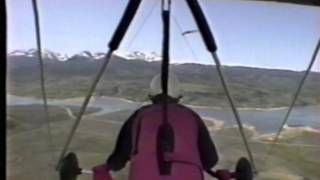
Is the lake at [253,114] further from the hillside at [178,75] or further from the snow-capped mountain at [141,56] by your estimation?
the snow-capped mountain at [141,56]

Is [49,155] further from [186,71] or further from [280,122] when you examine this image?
[280,122]

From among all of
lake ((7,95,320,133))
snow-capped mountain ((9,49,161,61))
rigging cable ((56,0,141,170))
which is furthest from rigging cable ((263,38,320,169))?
rigging cable ((56,0,141,170))

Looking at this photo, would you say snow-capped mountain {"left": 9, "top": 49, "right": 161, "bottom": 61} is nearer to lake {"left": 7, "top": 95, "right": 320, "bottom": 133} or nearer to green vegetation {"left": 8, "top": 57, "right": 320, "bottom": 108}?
green vegetation {"left": 8, "top": 57, "right": 320, "bottom": 108}

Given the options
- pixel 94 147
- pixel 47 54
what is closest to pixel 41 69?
pixel 47 54

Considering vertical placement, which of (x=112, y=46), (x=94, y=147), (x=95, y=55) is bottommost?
(x=94, y=147)

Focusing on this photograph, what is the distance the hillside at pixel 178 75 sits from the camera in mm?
1758

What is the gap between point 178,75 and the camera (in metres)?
1.78

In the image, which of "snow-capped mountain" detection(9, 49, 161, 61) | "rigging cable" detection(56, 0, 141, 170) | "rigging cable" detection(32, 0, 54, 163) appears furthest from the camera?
"snow-capped mountain" detection(9, 49, 161, 61)

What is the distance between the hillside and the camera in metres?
1.76

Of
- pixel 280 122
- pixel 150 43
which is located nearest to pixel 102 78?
pixel 150 43

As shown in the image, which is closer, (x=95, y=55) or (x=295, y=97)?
(x=95, y=55)

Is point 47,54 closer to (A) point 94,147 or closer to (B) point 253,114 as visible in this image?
(A) point 94,147

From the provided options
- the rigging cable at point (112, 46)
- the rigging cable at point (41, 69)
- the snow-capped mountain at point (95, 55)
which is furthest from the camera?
the snow-capped mountain at point (95, 55)

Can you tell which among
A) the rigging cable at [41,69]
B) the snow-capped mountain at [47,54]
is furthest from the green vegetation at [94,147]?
the snow-capped mountain at [47,54]
